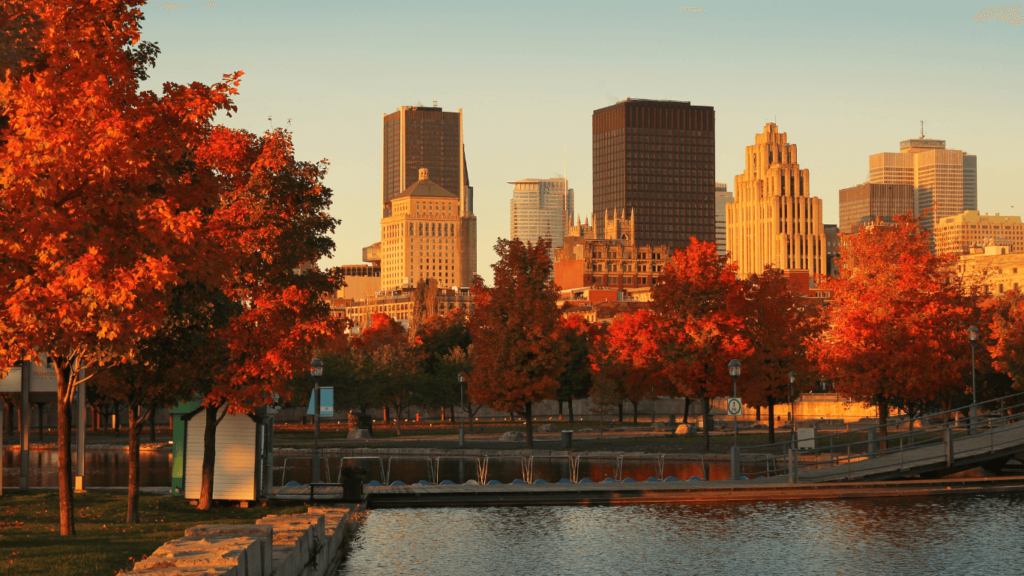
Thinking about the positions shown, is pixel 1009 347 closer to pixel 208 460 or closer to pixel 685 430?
pixel 685 430

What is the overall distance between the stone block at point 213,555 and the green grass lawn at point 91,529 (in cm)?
274

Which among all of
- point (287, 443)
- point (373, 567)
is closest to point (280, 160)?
point (373, 567)

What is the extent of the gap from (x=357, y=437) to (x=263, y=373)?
42.1 metres

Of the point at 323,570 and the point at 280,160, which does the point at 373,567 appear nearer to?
the point at 323,570

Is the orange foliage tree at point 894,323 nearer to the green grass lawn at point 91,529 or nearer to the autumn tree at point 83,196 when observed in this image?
the green grass lawn at point 91,529

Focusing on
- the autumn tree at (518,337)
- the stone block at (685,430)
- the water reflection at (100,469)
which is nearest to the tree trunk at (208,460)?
the water reflection at (100,469)

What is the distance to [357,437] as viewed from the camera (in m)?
65.4

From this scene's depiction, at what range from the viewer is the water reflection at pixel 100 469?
128 feet

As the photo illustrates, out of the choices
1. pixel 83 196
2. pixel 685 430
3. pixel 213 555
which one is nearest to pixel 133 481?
pixel 83 196

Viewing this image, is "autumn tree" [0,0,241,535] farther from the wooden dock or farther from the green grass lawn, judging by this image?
the wooden dock

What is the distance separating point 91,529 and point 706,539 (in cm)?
1205

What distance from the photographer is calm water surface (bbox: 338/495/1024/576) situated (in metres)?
18.6

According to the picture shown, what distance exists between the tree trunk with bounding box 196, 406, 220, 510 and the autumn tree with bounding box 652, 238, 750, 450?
98.4 ft

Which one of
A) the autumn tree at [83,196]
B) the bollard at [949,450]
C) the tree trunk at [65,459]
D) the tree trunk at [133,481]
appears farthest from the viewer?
the bollard at [949,450]
